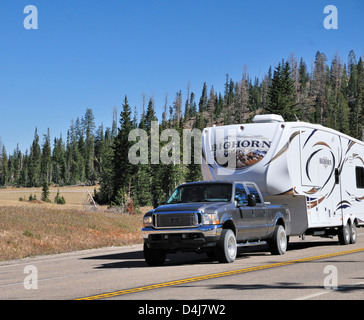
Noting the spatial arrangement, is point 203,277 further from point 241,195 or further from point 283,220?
point 283,220

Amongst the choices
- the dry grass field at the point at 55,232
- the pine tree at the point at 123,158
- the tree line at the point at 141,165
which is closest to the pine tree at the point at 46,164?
the tree line at the point at 141,165

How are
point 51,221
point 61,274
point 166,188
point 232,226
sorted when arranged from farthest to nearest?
point 166,188 < point 51,221 < point 232,226 < point 61,274

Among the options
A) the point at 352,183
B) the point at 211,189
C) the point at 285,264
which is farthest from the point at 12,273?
the point at 352,183

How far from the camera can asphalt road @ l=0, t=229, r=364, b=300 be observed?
8953mm

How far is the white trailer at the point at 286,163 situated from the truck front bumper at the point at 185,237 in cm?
381

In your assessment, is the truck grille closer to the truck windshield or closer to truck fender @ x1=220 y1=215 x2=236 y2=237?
truck fender @ x1=220 y1=215 x2=236 y2=237

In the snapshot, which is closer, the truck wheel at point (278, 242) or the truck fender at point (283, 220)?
the truck wheel at point (278, 242)

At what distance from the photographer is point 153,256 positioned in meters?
14.3

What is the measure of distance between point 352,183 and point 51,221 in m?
13.5

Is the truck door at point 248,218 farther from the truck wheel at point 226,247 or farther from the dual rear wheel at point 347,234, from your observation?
the dual rear wheel at point 347,234

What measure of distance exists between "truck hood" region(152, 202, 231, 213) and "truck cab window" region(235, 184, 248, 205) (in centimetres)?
69

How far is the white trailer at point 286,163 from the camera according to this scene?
1686 cm

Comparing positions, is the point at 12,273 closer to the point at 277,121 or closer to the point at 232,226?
the point at 232,226

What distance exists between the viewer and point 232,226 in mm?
14492
